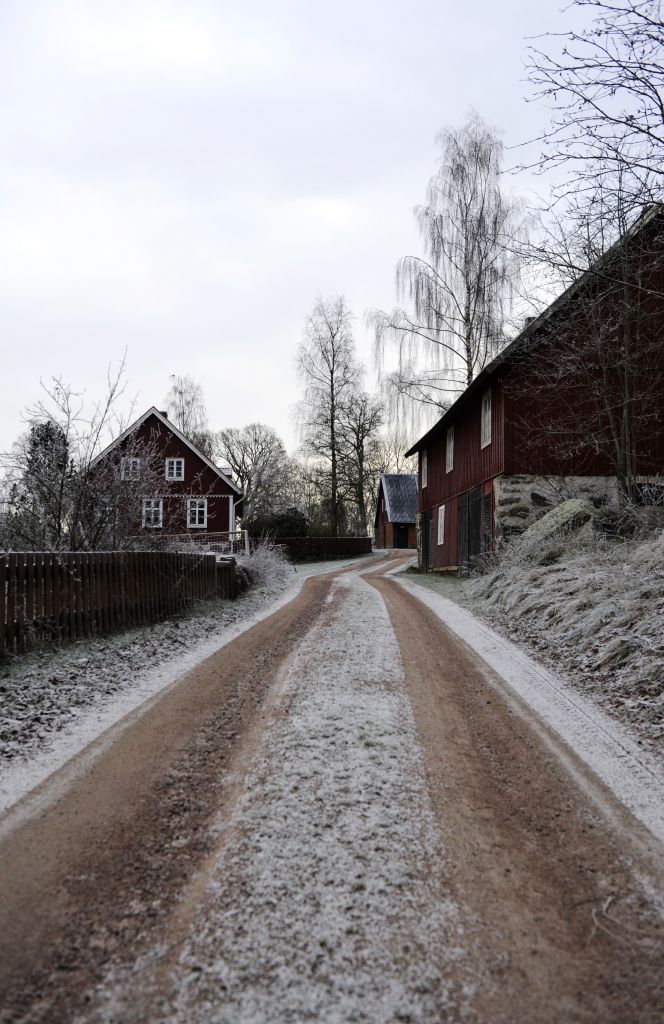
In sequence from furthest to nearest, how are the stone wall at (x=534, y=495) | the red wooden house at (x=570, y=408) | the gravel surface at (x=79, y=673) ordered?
the stone wall at (x=534, y=495)
the red wooden house at (x=570, y=408)
the gravel surface at (x=79, y=673)

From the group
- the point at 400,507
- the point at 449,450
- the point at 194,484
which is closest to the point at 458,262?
the point at 449,450

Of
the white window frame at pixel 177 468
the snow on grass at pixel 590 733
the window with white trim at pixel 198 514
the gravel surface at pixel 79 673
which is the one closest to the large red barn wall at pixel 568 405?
the snow on grass at pixel 590 733

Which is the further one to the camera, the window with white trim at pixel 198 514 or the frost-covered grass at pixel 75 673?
the window with white trim at pixel 198 514

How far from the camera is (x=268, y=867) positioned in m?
2.47

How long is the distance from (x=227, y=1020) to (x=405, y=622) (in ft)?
23.4

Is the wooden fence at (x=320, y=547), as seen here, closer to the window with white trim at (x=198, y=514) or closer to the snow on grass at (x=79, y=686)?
the window with white trim at (x=198, y=514)

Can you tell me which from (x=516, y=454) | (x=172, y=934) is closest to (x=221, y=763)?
(x=172, y=934)

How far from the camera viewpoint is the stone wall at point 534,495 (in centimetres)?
1455

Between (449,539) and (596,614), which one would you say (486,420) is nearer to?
(449,539)

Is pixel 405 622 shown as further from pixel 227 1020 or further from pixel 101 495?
pixel 227 1020

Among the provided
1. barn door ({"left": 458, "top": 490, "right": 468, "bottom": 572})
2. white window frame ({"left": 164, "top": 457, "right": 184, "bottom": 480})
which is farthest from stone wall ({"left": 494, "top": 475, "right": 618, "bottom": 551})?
white window frame ({"left": 164, "top": 457, "right": 184, "bottom": 480})

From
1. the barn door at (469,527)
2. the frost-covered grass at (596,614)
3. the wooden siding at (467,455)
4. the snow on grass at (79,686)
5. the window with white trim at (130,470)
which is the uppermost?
the wooden siding at (467,455)

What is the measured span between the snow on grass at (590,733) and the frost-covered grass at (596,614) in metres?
0.20

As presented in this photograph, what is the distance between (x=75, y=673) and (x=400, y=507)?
146ft
